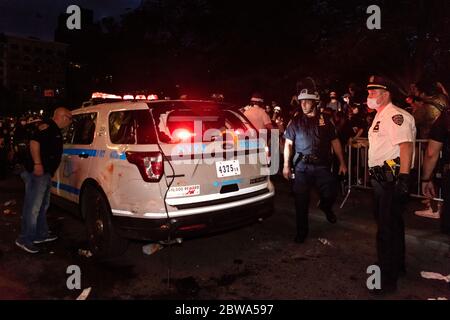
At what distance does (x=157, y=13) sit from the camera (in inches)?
906

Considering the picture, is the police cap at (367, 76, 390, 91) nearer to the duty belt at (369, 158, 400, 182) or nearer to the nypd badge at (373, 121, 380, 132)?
the nypd badge at (373, 121, 380, 132)

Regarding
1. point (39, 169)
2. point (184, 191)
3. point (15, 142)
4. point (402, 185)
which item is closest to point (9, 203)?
point (15, 142)

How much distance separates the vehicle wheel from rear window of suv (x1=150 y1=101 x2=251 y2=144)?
39.6 inches

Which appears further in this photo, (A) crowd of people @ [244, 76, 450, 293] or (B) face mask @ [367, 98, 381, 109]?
(B) face mask @ [367, 98, 381, 109]

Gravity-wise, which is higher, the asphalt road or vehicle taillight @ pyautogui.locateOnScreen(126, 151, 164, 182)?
vehicle taillight @ pyautogui.locateOnScreen(126, 151, 164, 182)

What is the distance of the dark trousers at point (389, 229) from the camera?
4078mm

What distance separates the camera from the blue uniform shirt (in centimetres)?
553

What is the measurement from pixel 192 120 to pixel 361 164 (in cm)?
437

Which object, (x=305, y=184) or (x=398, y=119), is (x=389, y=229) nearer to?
(x=398, y=119)

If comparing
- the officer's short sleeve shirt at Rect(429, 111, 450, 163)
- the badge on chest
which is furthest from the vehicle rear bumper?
the officer's short sleeve shirt at Rect(429, 111, 450, 163)

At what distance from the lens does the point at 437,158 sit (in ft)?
16.2
